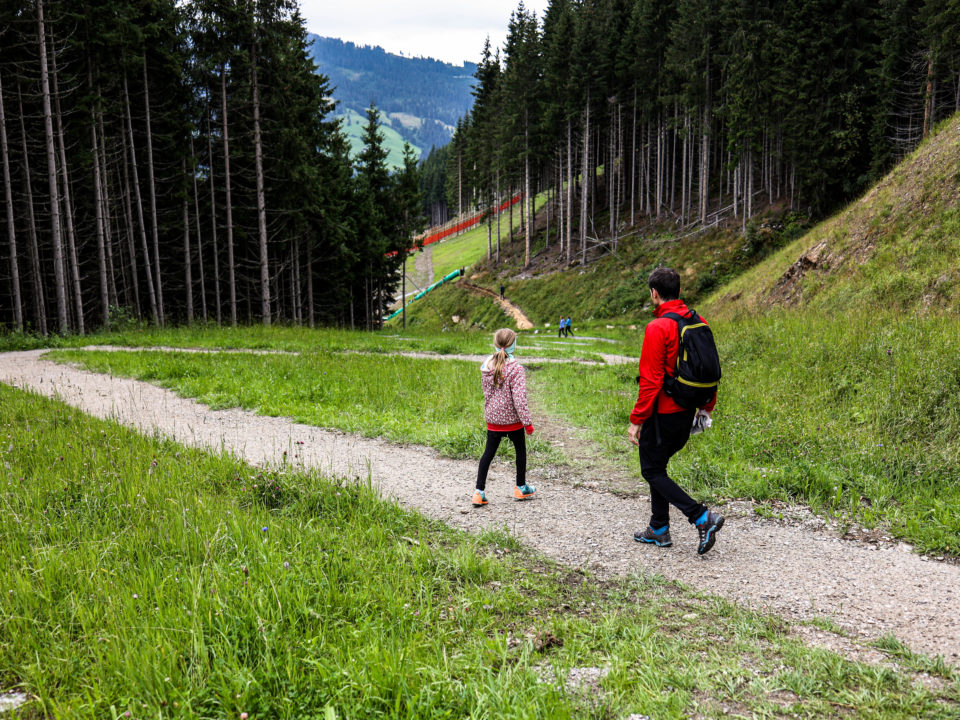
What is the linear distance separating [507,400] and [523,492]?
1148 mm

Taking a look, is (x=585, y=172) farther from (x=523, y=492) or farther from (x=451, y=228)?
(x=451, y=228)

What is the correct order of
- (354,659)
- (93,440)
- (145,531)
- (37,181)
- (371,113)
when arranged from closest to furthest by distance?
1. (354,659)
2. (145,531)
3. (93,440)
4. (37,181)
5. (371,113)

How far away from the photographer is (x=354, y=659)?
3033 millimetres

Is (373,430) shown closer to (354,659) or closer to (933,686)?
Result: (354,659)

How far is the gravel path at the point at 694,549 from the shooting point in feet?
13.2

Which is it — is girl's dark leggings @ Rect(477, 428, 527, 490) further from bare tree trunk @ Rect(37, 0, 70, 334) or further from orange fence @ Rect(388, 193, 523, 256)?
orange fence @ Rect(388, 193, 523, 256)

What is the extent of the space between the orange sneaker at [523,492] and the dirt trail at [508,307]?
36857mm

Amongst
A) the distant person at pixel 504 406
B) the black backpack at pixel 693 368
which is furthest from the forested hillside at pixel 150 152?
the black backpack at pixel 693 368

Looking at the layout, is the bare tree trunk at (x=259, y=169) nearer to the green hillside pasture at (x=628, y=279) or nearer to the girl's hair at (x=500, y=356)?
the green hillside pasture at (x=628, y=279)

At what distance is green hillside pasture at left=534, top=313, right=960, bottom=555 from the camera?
6.07 meters

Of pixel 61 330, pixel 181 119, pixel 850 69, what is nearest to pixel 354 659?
pixel 61 330

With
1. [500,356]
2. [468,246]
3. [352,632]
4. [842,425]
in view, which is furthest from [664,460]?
[468,246]

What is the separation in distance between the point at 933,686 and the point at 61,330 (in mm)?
28121

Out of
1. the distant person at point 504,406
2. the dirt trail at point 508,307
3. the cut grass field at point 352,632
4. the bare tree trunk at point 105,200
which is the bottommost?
the dirt trail at point 508,307
